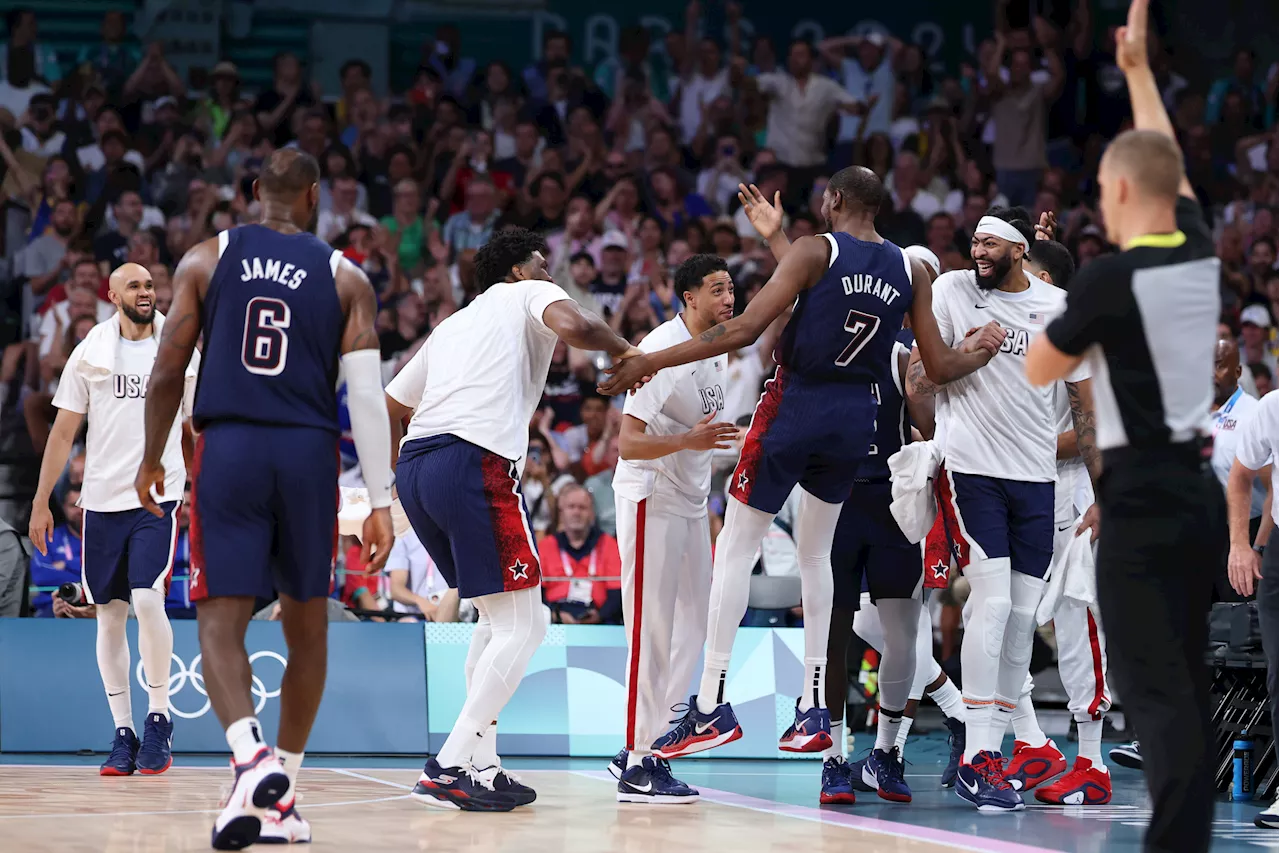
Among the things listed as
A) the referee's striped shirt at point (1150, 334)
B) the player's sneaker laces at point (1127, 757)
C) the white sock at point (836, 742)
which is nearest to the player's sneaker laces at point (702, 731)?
the white sock at point (836, 742)

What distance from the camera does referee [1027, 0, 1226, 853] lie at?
4141 mm

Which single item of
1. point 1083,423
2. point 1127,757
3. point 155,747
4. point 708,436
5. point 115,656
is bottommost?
point 1127,757

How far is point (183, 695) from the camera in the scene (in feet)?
30.6

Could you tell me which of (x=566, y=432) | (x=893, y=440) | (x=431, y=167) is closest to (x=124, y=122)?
(x=431, y=167)

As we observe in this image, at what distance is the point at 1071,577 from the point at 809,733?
2.01 meters

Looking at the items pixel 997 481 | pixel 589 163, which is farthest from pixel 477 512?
pixel 589 163

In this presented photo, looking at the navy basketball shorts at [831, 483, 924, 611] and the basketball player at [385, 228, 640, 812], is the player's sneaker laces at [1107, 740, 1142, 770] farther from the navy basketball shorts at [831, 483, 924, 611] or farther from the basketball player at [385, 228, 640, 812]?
the basketball player at [385, 228, 640, 812]

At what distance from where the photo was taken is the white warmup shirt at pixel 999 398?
7031mm

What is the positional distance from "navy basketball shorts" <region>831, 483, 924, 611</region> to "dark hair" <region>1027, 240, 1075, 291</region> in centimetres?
148

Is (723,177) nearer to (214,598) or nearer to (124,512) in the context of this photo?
(124,512)

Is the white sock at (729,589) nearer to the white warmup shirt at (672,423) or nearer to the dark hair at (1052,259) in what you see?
the white warmup shirt at (672,423)

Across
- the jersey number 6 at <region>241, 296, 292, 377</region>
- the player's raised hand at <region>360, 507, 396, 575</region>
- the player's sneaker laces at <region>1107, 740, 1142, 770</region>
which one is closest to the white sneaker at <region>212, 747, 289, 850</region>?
the player's raised hand at <region>360, 507, 396, 575</region>

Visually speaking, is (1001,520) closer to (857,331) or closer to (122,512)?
(857,331)

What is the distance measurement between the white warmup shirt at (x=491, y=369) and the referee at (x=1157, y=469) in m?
2.75
